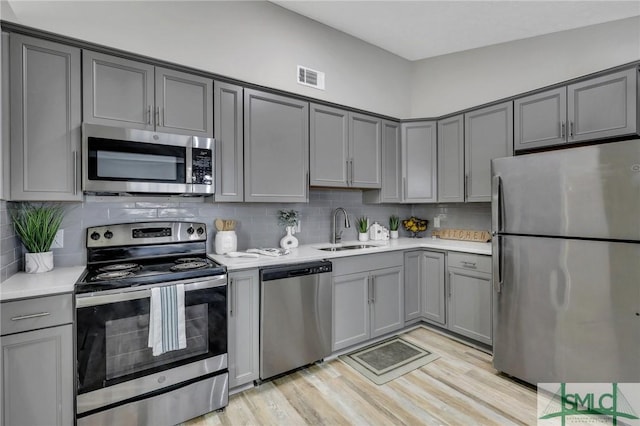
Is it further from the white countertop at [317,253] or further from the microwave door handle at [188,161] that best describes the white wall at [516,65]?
the microwave door handle at [188,161]

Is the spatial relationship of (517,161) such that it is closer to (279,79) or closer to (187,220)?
(279,79)

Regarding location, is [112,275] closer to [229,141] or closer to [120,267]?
[120,267]

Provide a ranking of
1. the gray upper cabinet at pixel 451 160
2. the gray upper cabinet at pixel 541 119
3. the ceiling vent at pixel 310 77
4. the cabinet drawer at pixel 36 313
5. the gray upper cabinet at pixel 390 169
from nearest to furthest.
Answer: the cabinet drawer at pixel 36 313 < the gray upper cabinet at pixel 541 119 < the ceiling vent at pixel 310 77 < the gray upper cabinet at pixel 451 160 < the gray upper cabinet at pixel 390 169

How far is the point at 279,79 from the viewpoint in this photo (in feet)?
9.25

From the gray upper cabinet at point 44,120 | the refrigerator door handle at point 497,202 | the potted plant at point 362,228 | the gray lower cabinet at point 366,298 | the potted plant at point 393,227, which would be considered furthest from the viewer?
the potted plant at point 393,227

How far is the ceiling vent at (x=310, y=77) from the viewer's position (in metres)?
2.96

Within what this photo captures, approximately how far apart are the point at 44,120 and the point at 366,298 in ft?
8.82

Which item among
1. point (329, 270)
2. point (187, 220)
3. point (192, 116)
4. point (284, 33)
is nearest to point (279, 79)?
point (284, 33)

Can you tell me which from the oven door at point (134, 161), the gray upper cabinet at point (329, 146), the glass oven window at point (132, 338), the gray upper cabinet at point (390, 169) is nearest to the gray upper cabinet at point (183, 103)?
the oven door at point (134, 161)

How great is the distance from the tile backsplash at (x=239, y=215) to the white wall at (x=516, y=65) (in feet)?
4.22

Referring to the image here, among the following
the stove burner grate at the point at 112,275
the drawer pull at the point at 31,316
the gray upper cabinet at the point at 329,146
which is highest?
the gray upper cabinet at the point at 329,146

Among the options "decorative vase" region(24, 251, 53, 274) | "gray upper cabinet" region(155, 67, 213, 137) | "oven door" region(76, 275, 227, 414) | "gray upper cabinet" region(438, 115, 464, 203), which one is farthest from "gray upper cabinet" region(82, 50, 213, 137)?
"gray upper cabinet" region(438, 115, 464, 203)

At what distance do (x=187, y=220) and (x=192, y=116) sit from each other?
82cm

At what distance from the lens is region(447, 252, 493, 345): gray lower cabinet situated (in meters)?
2.69
